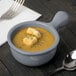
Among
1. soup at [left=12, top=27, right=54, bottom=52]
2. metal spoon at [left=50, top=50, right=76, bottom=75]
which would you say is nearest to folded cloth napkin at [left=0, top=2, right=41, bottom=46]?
soup at [left=12, top=27, right=54, bottom=52]

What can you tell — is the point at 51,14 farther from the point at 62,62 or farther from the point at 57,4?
the point at 62,62

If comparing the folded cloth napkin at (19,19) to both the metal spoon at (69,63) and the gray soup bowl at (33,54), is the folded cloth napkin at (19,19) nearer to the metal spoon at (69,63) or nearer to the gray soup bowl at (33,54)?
the gray soup bowl at (33,54)

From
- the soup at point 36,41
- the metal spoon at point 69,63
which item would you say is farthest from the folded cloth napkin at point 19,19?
the metal spoon at point 69,63

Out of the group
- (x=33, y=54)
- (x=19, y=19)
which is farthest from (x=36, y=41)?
(x=19, y=19)

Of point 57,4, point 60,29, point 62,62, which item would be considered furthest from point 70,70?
point 57,4

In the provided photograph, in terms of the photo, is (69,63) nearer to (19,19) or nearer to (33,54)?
(33,54)

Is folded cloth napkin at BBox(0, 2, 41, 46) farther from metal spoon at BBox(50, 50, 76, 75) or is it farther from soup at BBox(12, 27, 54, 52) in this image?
metal spoon at BBox(50, 50, 76, 75)
